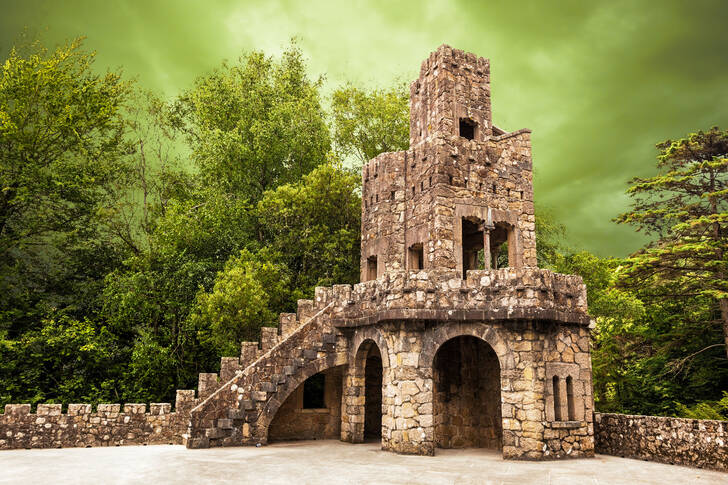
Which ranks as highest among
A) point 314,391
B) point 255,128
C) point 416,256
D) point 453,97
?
point 255,128

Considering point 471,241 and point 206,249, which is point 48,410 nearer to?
point 206,249

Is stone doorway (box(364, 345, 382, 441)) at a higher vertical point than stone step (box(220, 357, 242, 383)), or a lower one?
lower

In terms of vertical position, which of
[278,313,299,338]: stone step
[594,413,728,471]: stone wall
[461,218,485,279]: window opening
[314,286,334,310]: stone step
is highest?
[461,218,485,279]: window opening

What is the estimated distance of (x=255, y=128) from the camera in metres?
24.8

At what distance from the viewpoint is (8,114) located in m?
20.6

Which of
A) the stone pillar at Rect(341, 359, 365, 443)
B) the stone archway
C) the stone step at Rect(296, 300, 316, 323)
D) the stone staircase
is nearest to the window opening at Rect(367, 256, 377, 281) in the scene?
the stone staircase

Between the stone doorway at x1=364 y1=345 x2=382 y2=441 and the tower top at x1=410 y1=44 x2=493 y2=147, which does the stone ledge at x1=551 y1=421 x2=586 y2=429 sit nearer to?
the stone doorway at x1=364 y1=345 x2=382 y2=441

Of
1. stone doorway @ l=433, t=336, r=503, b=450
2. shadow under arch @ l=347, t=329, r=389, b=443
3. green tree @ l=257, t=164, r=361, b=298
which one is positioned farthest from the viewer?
green tree @ l=257, t=164, r=361, b=298

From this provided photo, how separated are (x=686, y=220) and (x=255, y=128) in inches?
734

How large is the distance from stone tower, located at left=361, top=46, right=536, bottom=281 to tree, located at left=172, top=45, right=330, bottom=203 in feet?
26.2

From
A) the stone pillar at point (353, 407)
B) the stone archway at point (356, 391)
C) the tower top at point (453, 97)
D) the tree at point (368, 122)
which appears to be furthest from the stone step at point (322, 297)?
the tree at point (368, 122)

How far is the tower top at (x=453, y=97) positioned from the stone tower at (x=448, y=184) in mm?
35

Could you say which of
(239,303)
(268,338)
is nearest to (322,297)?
(268,338)

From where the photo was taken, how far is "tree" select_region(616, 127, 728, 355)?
16719 mm
